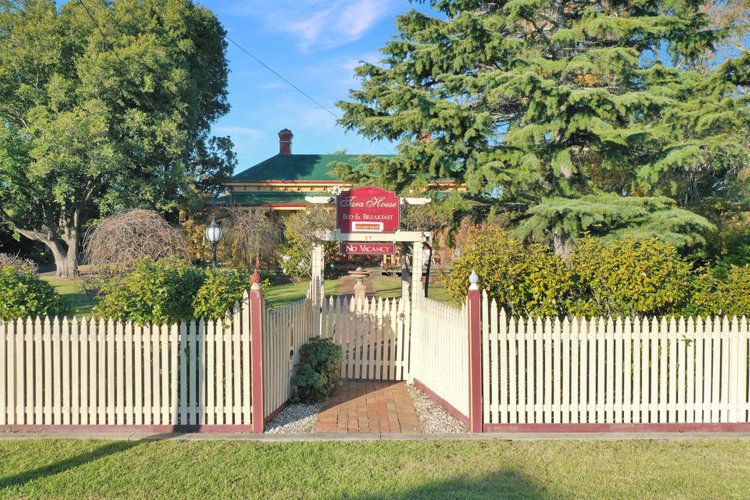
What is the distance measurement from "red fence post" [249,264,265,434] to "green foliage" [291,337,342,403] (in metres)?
1.09

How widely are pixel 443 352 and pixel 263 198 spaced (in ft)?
80.0

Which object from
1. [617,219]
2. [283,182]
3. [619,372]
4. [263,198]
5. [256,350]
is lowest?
[619,372]

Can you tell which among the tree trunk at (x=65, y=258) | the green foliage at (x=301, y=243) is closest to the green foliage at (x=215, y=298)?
the green foliage at (x=301, y=243)

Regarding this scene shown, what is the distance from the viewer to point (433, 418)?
6.41 m

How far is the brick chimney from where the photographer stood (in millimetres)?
36312

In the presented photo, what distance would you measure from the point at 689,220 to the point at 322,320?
669 centimetres

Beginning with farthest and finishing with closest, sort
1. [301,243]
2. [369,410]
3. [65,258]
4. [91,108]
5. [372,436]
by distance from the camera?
[65,258] → [301,243] → [91,108] → [369,410] → [372,436]

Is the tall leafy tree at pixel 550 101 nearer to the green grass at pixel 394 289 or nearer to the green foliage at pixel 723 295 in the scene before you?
the green foliage at pixel 723 295

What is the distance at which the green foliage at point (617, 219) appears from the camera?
9.63 metres

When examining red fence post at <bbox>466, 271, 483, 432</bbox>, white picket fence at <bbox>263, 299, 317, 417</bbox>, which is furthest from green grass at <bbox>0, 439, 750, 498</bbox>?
white picket fence at <bbox>263, 299, 317, 417</bbox>

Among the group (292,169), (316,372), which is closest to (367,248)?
(316,372)

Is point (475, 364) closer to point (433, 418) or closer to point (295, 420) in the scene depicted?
point (433, 418)

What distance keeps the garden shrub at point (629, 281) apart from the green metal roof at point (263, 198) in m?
21.8

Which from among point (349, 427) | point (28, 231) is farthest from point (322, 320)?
point (28, 231)
